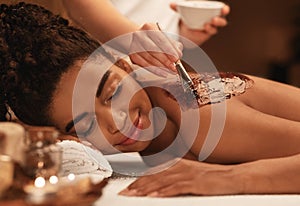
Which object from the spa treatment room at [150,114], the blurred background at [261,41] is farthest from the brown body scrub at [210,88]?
the blurred background at [261,41]

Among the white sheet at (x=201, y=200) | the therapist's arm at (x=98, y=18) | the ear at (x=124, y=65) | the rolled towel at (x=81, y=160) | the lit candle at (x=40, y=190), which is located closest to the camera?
the lit candle at (x=40, y=190)

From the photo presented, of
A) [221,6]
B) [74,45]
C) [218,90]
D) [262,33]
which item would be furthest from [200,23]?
[262,33]

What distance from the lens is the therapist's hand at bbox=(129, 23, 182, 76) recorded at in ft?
5.78

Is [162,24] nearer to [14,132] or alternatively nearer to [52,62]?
[52,62]

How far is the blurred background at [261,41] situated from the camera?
3912mm

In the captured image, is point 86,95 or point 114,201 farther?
point 86,95

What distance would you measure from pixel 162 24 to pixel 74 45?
93cm

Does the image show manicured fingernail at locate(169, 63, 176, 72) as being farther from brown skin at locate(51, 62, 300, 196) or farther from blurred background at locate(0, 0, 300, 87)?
blurred background at locate(0, 0, 300, 87)

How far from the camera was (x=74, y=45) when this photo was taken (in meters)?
1.81

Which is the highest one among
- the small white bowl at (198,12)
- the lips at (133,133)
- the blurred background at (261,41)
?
the small white bowl at (198,12)

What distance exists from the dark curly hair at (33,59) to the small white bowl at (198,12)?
0.96ft

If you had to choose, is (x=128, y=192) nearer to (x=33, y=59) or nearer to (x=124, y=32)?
(x=33, y=59)

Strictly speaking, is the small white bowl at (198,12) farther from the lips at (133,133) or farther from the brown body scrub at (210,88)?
the lips at (133,133)

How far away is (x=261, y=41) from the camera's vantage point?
3957 mm
